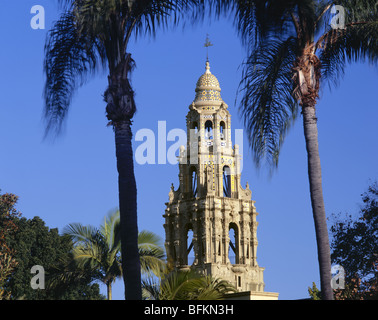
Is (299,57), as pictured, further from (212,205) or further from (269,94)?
(212,205)

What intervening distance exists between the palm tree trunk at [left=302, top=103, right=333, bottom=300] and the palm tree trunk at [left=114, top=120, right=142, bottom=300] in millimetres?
4536

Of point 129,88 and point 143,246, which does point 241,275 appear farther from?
point 129,88

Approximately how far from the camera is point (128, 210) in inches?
846

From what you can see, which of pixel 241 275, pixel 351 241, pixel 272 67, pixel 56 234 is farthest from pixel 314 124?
pixel 56 234

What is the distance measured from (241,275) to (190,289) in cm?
5222

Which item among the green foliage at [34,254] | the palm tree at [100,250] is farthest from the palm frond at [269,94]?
the green foliage at [34,254]

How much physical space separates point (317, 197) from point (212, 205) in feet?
182

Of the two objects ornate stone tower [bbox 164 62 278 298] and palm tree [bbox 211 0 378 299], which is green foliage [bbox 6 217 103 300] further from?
palm tree [bbox 211 0 378 299]

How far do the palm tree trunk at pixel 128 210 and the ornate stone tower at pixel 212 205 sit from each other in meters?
54.7

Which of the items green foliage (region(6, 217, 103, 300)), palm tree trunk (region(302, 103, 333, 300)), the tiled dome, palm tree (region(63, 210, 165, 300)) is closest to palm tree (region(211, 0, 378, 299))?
palm tree trunk (region(302, 103, 333, 300))

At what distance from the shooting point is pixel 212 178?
79.8 metres

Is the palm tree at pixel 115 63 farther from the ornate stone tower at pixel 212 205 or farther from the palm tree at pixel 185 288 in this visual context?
the ornate stone tower at pixel 212 205

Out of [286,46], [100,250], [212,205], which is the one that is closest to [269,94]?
[286,46]

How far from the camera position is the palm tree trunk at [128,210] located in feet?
69.4
